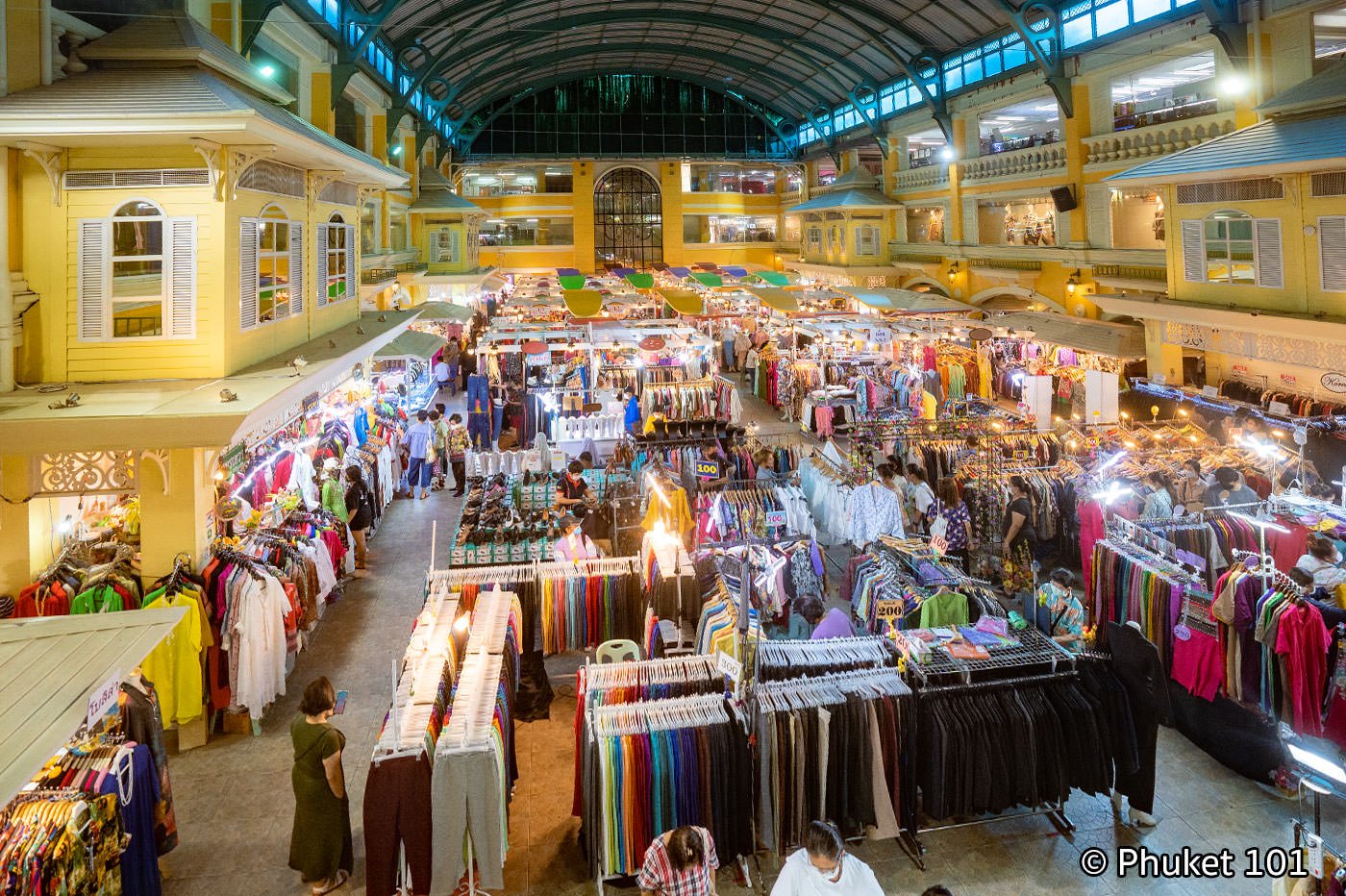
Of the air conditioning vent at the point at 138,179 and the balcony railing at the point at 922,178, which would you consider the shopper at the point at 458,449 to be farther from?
the balcony railing at the point at 922,178

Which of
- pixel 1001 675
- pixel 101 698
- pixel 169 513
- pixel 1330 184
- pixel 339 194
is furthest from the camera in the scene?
pixel 339 194

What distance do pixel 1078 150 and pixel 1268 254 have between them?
8.04 m

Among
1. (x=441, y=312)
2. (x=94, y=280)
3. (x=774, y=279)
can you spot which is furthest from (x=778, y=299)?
(x=94, y=280)

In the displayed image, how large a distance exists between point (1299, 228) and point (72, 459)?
563 inches

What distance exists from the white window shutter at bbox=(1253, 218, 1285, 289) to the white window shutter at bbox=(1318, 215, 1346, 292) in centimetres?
58

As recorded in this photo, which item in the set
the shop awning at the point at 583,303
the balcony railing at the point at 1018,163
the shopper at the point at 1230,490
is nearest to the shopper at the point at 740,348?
the balcony railing at the point at 1018,163

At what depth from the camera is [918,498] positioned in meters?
9.48

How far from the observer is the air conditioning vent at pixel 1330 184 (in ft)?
32.7

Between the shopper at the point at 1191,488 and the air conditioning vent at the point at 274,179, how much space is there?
32.1ft

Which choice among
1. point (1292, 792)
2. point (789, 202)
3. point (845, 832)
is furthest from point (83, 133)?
point (789, 202)

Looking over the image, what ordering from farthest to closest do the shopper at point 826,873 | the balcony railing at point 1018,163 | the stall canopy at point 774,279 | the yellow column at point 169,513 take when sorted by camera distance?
the stall canopy at point 774,279, the balcony railing at point 1018,163, the yellow column at point 169,513, the shopper at point 826,873

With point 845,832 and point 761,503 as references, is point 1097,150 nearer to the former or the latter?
point 761,503

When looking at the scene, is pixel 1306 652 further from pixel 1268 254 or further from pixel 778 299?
pixel 778 299

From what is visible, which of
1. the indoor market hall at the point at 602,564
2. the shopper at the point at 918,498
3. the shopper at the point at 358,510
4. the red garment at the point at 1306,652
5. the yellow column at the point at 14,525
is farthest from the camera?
the shopper at the point at 358,510
